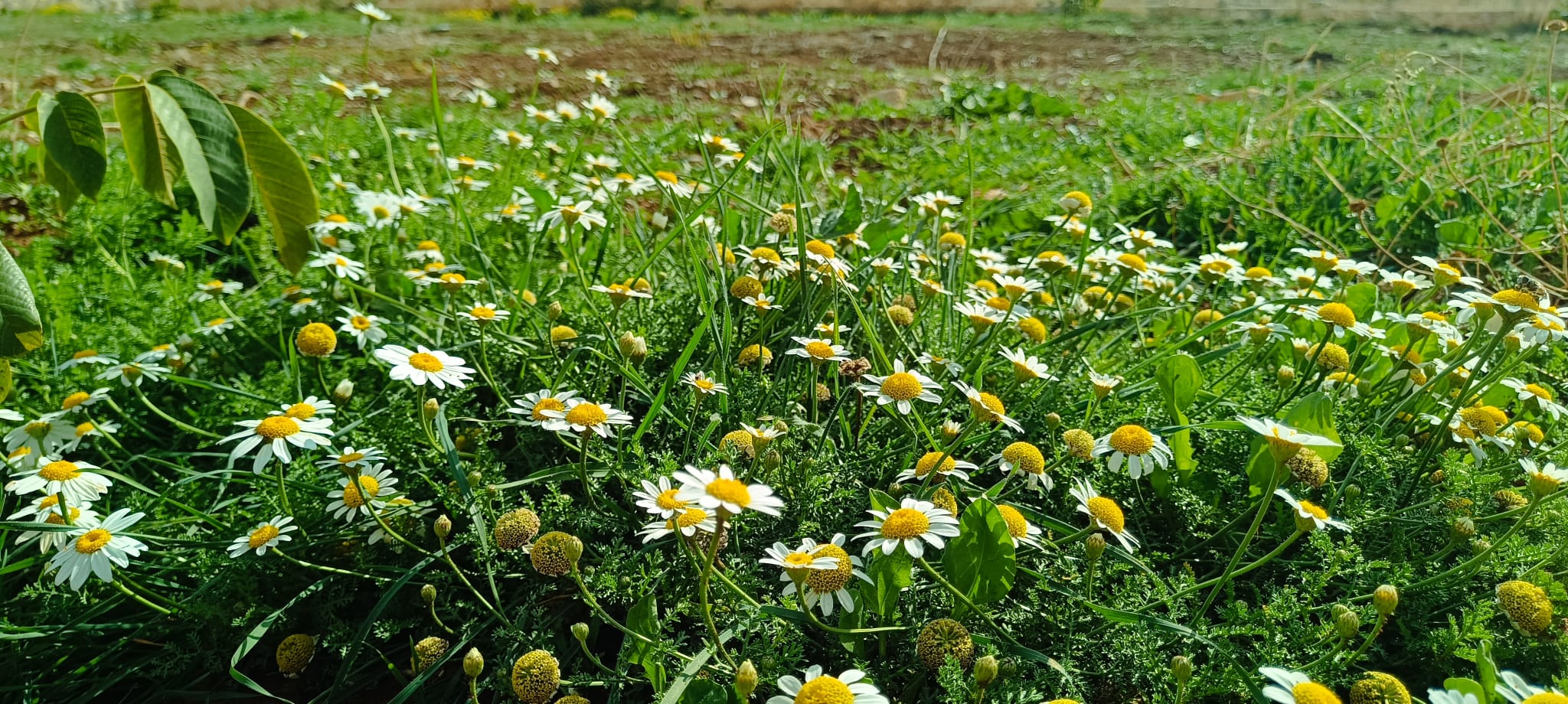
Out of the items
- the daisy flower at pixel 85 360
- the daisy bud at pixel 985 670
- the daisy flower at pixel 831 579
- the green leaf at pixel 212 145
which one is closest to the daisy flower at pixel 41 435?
the daisy flower at pixel 85 360

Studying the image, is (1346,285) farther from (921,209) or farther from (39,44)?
(39,44)

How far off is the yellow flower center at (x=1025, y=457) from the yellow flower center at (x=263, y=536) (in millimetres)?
1037

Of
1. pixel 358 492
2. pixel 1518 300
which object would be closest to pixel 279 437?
pixel 358 492

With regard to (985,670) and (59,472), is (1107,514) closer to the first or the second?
(985,670)

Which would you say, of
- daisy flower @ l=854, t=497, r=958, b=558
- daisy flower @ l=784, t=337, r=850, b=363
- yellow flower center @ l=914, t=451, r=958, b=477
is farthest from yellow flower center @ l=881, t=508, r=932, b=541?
daisy flower @ l=784, t=337, r=850, b=363

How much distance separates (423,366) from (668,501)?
50 cm

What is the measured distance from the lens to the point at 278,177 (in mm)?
1059

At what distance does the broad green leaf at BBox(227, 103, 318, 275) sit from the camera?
105 centimetres

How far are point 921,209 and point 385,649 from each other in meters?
1.42

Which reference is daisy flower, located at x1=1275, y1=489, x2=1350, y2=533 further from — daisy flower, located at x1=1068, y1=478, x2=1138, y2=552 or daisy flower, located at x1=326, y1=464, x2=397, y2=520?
daisy flower, located at x1=326, y1=464, x2=397, y2=520

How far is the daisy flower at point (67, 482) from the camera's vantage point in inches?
54.3

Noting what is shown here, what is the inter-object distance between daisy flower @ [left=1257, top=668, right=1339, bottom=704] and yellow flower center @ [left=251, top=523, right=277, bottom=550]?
1255mm

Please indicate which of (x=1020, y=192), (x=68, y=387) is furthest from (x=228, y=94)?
(x=1020, y=192)

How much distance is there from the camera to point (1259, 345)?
1.76 metres
